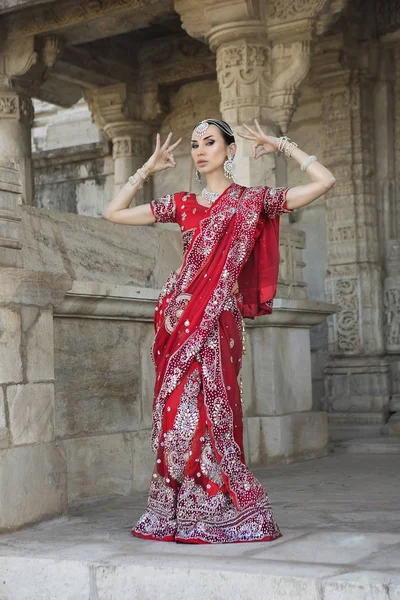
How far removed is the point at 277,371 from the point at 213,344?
3.11m

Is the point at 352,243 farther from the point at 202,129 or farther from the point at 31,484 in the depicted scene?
the point at 31,484

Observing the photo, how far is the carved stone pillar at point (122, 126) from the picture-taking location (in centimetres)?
1080

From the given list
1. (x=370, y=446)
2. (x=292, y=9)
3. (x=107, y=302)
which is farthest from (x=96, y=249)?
(x=370, y=446)

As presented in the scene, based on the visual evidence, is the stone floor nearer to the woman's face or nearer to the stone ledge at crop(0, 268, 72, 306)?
the stone ledge at crop(0, 268, 72, 306)

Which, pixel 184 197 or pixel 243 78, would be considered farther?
pixel 243 78

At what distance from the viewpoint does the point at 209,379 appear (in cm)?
392

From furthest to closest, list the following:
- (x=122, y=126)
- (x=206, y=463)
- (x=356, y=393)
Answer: (x=122, y=126) → (x=356, y=393) → (x=206, y=463)

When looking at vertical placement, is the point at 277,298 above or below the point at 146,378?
above

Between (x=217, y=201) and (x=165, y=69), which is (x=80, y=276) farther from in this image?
(x=165, y=69)

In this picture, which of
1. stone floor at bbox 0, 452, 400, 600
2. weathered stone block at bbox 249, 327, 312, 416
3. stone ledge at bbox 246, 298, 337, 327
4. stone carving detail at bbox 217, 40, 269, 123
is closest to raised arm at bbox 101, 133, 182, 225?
stone floor at bbox 0, 452, 400, 600

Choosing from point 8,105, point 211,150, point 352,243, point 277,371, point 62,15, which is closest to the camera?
point 211,150

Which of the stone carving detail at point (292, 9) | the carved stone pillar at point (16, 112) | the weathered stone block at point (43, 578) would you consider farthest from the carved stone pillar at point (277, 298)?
the weathered stone block at point (43, 578)

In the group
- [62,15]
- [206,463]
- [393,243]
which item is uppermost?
[62,15]

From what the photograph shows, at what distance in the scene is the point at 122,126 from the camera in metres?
10.9
